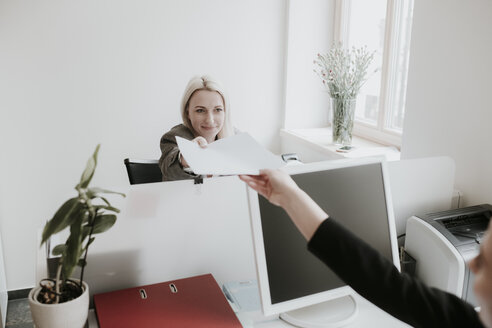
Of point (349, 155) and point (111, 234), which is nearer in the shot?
point (111, 234)

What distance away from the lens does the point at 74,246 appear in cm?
90

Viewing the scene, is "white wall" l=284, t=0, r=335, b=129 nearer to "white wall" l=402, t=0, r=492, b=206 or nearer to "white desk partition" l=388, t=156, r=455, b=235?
"white wall" l=402, t=0, r=492, b=206

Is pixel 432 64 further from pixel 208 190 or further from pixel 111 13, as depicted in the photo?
pixel 111 13

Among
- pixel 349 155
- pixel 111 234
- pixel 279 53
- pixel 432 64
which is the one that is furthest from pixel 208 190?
pixel 279 53

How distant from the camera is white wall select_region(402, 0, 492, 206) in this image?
5.15ft

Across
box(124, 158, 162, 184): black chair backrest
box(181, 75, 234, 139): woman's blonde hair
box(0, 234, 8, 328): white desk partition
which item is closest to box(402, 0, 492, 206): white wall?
box(181, 75, 234, 139): woman's blonde hair

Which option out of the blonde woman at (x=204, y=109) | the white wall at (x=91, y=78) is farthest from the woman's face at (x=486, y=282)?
the white wall at (x=91, y=78)

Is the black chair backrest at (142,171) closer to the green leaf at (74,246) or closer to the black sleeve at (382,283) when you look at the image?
the green leaf at (74,246)

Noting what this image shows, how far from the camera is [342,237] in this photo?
83cm

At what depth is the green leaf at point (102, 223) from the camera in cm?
95

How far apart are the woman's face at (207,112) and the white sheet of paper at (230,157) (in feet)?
2.98

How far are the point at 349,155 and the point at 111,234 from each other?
4.99 ft

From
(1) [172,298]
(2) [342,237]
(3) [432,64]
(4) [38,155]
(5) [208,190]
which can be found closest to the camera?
(2) [342,237]

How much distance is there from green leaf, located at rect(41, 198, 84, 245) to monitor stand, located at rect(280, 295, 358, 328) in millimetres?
595
